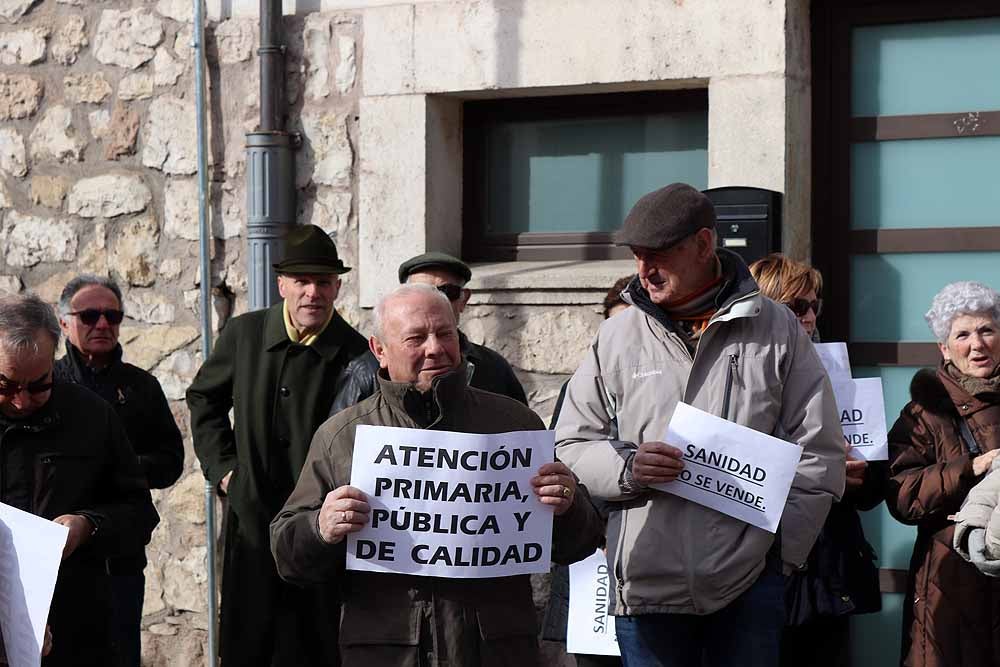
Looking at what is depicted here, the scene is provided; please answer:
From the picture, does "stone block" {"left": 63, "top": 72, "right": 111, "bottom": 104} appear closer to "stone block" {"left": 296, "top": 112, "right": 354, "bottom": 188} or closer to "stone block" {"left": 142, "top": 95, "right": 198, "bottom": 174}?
"stone block" {"left": 142, "top": 95, "right": 198, "bottom": 174}

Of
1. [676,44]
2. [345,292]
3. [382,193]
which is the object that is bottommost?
[345,292]

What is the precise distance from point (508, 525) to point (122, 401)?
259cm

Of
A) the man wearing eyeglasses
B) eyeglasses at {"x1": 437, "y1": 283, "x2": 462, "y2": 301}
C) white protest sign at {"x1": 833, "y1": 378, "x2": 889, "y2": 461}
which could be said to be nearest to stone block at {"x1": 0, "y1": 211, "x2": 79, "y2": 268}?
the man wearing eyeglasses

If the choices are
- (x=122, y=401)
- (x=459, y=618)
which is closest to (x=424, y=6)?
(x=122, y=401)

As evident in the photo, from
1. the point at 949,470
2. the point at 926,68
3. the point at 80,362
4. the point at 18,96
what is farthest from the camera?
the point at 18,96

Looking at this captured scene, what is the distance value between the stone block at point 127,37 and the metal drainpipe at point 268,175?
0.61 metres

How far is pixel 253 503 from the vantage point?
5281mm

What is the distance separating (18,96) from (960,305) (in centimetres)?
448

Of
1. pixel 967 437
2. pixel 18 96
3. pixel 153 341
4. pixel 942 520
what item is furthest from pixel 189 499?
pixel 967 437

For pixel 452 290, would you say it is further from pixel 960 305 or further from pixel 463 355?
pixel 960 305

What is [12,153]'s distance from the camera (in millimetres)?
7129

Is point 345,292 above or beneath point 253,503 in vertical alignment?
above

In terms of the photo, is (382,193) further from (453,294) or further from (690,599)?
(690,599)

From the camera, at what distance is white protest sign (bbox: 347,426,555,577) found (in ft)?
11.2
